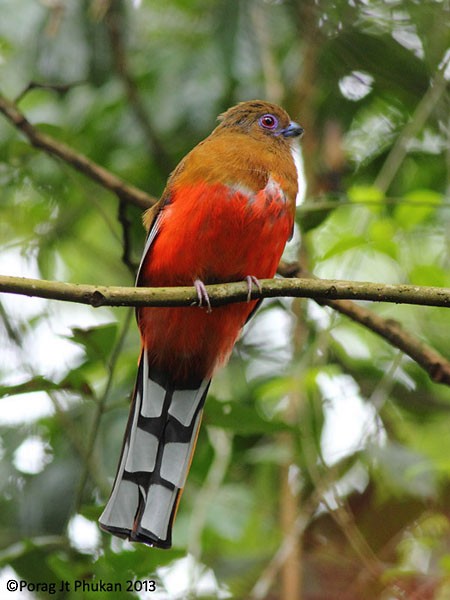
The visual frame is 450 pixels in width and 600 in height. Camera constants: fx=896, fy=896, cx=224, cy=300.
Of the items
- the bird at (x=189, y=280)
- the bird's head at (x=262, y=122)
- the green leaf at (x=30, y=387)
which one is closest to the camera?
the green leaf at (x=30, y=387)

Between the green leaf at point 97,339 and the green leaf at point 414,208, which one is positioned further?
the green leaf at point 414,208

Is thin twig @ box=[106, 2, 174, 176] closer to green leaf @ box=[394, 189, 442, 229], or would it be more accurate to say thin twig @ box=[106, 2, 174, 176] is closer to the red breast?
the red breast

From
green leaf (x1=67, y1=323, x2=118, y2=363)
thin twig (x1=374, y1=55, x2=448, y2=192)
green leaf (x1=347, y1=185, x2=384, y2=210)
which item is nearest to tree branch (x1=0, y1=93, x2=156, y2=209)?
green leaf (x1=67, y1=323, x2=118, y2=363)

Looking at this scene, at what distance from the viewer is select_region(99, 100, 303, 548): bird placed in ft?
11.6

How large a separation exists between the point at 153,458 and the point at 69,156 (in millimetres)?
1483

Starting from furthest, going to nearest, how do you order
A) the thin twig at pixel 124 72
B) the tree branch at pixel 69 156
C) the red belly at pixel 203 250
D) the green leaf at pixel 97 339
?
the thin twig at pixel 124 72 < the tree branch at pixel 69 156 < the red belly at pixel 203 250 < the green leaf at pixel 97 339

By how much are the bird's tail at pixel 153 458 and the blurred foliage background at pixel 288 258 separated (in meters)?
0.13

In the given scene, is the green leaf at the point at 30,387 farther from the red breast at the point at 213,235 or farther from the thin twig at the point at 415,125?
the thin twig at the point at 415,125

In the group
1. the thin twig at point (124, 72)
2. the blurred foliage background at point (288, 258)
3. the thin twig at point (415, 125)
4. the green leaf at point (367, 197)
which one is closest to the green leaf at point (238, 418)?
the blurred foliage background at point (288, 258)

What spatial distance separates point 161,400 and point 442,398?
200 cm

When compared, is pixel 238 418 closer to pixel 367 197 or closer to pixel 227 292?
pixel 227 292

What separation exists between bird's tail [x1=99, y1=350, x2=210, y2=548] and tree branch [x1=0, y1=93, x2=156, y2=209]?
784mm

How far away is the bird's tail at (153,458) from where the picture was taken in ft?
10.9

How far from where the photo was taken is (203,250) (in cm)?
370
